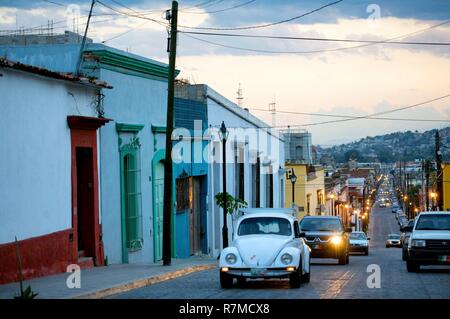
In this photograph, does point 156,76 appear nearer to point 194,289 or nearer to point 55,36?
point 55,36

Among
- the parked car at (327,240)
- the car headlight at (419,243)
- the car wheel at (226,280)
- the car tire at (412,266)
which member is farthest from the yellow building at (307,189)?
the car wheel at (226,280)

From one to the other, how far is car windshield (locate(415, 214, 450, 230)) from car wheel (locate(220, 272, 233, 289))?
816cm

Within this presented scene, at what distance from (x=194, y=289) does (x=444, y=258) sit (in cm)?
802

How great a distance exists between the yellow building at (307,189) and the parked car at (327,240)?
3784 centimetres

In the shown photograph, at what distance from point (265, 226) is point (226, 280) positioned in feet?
6.93

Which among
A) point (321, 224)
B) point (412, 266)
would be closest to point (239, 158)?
point (321, 224)

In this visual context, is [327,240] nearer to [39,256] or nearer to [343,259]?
[343,259]

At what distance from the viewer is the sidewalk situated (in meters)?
18.7

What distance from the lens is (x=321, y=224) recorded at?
110 feet

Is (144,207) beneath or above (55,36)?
beneath

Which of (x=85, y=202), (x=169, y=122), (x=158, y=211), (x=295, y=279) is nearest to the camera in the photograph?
(x=295, y=279)
